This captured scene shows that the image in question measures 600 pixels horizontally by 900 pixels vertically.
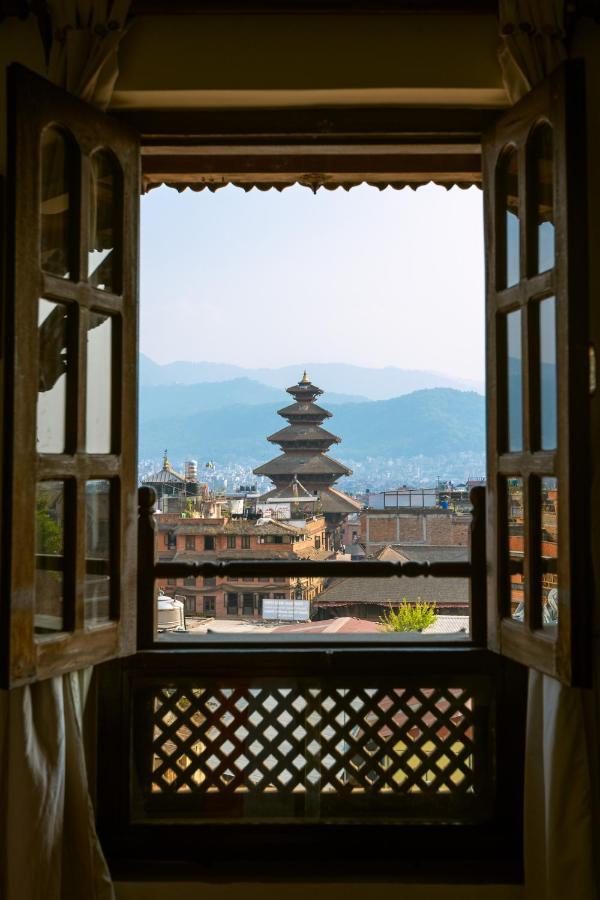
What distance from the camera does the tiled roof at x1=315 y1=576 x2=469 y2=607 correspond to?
13852mm

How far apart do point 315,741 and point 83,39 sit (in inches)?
73.8

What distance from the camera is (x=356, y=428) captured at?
27234 millimetres

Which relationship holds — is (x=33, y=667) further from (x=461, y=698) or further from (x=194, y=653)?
(x=461, y=698)

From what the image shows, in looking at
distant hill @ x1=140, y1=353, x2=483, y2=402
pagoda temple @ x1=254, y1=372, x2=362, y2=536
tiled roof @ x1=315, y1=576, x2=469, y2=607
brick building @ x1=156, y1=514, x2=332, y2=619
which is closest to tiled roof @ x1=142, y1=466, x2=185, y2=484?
brick building @ x1=156, y1=514, x2=332, y2=619

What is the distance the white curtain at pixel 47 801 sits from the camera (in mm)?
1674

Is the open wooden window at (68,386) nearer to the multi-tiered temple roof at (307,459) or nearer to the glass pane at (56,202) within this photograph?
the glass pane at (56,202)

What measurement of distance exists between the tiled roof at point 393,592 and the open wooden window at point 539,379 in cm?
1135

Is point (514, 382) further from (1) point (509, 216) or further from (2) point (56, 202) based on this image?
(2) point (56, 202)

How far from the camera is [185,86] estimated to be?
2.00m

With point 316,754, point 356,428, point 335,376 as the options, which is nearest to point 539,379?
point 316,754

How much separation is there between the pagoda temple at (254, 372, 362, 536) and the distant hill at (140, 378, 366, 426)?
885 cm

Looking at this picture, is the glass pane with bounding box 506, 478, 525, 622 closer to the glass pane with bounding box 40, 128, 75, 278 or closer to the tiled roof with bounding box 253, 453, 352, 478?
the glass pane with bounding box 40, 128, 75, 278

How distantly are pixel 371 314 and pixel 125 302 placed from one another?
38197mm

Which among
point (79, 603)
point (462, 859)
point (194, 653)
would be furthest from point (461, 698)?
point (79, 603)
